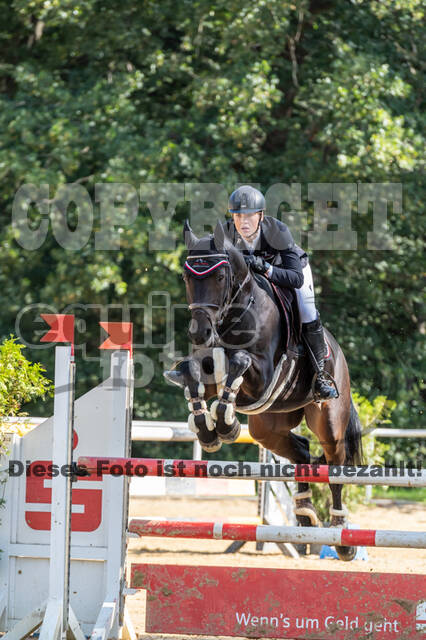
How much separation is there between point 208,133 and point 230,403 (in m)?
7.22

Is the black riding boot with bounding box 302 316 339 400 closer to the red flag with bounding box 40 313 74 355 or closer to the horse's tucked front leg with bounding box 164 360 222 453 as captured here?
the horse's tucked front leg with bounding box 164 360 222 453

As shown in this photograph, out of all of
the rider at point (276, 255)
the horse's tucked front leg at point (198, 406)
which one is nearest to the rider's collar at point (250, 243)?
the rider at point (276, 255)

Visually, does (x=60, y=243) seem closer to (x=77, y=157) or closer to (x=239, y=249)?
(x=77, y=157)

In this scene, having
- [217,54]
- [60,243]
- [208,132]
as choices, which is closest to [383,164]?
[208,132]

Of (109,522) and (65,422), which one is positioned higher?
(65,422)

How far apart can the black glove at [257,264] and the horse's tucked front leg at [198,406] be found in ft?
2.18

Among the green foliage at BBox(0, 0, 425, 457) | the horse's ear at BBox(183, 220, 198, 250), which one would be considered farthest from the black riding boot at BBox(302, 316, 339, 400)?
the green foliage at BBox(0, 0, 425, 457)

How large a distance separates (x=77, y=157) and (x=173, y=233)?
158cm

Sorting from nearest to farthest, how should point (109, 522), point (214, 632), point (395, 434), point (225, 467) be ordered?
point (225, 467), point (214, 632), point (109, 522), point (395, 434)

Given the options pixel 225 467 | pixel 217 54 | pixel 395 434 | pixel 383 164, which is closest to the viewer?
pixel 225 467

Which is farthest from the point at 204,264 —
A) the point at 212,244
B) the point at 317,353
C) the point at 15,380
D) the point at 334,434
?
the point at 334,434

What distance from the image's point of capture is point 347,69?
935cm

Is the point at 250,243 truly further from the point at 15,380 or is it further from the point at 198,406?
the point at 15,380

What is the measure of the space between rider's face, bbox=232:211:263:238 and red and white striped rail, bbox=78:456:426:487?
1.23 meters
